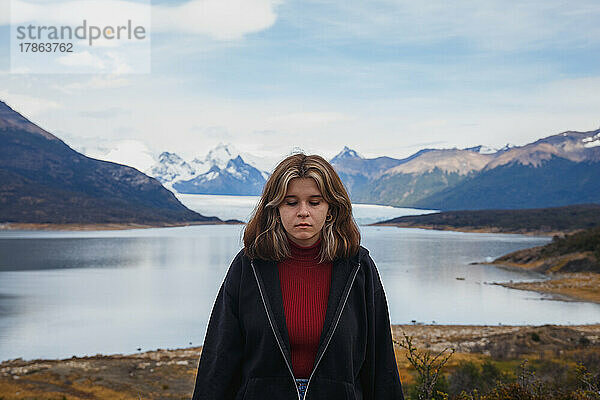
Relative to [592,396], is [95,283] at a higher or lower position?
lower

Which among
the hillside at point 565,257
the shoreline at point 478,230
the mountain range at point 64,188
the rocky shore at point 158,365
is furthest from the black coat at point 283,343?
the mountain range at point 64,188

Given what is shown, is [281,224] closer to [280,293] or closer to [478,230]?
[280,293]

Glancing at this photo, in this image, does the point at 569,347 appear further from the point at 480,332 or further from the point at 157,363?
the point at 157,363

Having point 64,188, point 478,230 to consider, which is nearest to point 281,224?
point 478,230

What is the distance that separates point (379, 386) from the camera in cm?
239

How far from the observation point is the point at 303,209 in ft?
7.48

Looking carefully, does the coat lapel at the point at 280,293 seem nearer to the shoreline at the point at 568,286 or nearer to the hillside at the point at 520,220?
the shoreline at the point at 568,286

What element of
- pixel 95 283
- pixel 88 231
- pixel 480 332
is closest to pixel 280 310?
pixel 480 332

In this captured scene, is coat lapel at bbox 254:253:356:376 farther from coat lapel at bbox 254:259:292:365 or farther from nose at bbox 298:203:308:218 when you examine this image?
nose at bbox 298:203:308:218

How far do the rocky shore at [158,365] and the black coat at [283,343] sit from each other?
11104mm

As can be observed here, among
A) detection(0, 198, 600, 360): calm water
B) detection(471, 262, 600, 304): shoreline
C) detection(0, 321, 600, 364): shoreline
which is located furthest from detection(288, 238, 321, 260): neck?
detection(471, 262, 600, 304): shoreline

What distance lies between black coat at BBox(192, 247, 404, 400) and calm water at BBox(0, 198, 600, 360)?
18.3m

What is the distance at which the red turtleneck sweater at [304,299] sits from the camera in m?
2.26

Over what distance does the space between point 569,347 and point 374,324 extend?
17.2m
